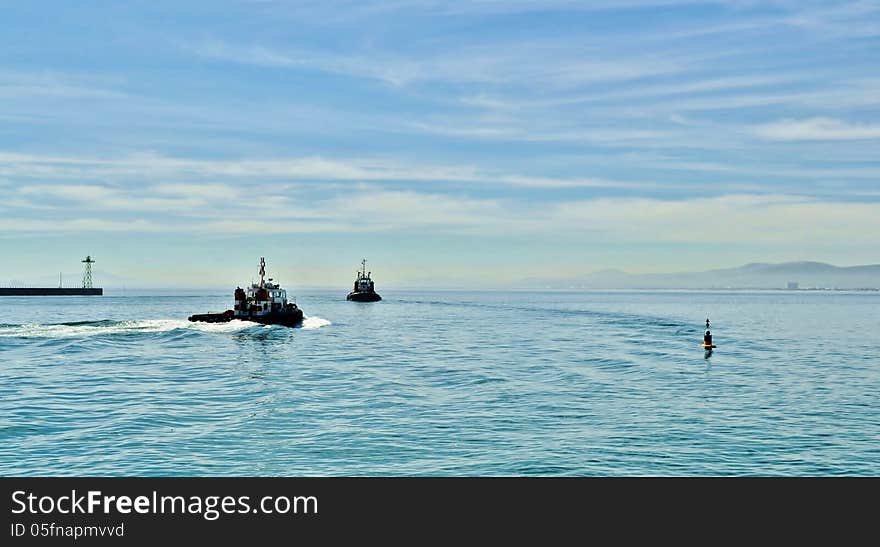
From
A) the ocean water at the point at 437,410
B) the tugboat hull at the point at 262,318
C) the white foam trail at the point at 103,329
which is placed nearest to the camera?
the ocean water at the point at 437,410

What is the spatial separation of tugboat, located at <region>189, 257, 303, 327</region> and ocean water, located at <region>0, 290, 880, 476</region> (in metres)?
33.5

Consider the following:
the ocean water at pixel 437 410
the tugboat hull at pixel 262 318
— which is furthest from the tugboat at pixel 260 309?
the ocean water at pixel 437 410

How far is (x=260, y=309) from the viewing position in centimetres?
11400

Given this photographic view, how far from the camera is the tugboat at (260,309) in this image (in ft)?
365

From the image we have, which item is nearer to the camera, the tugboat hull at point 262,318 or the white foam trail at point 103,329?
the white foam trail at point 103,329

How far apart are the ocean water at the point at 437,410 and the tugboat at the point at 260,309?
33.5 m

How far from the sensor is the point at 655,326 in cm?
11794

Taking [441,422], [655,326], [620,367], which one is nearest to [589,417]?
[441,422]

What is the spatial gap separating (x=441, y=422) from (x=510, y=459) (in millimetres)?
7945

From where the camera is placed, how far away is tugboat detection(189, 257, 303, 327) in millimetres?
111312

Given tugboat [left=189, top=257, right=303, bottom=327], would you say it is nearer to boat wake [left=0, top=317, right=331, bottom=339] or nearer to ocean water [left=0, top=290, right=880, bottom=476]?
boat wake [left=0, top=317, right=331, bottom=339]

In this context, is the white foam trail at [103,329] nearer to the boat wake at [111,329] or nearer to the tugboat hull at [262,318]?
the boat wake at [111,329]

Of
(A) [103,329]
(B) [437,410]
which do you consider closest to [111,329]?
(A) [103,329]
